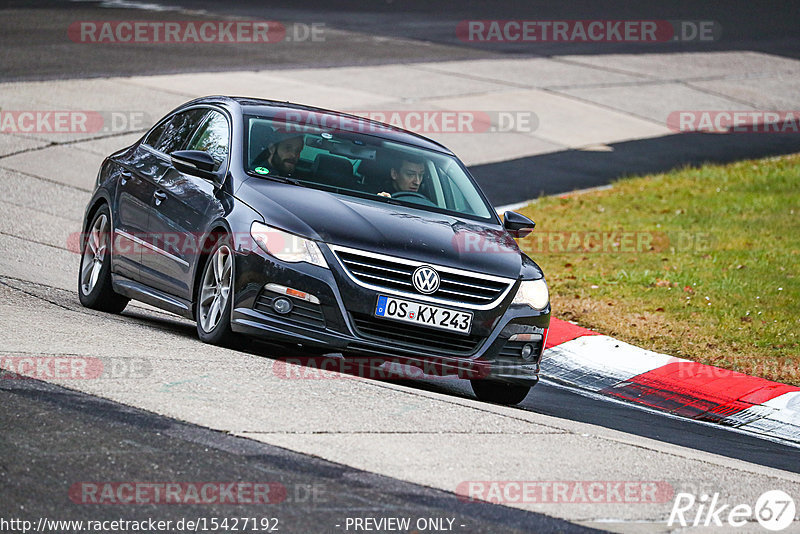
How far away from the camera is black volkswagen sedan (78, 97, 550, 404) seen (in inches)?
292

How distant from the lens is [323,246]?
7410 mm

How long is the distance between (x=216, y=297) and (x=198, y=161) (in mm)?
958

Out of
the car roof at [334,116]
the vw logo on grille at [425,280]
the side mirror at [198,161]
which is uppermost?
the car roof at [334,116]

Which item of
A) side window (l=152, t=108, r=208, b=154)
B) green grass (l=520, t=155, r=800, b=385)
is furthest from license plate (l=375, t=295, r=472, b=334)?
green grass (l=520, t=155, r=800, b=385)

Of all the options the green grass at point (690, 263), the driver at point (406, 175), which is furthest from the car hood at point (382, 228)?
the green grass at point (690, 263)

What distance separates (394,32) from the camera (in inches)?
1188

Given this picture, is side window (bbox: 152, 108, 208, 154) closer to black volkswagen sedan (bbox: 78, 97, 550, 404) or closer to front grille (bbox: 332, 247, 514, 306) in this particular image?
black volkswagen sedan (bbox: 78, 97, 550, 404)

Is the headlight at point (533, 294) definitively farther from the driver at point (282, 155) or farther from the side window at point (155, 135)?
the side window at point (155, 135)

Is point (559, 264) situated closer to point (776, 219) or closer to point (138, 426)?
point (776, 219)

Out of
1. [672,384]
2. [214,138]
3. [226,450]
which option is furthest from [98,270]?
[672,384]

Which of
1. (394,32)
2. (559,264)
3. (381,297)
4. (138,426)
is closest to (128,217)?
(381,297)

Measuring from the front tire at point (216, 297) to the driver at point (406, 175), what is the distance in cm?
122

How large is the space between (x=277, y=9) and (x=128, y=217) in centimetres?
2523

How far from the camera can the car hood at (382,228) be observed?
751 centimetres
